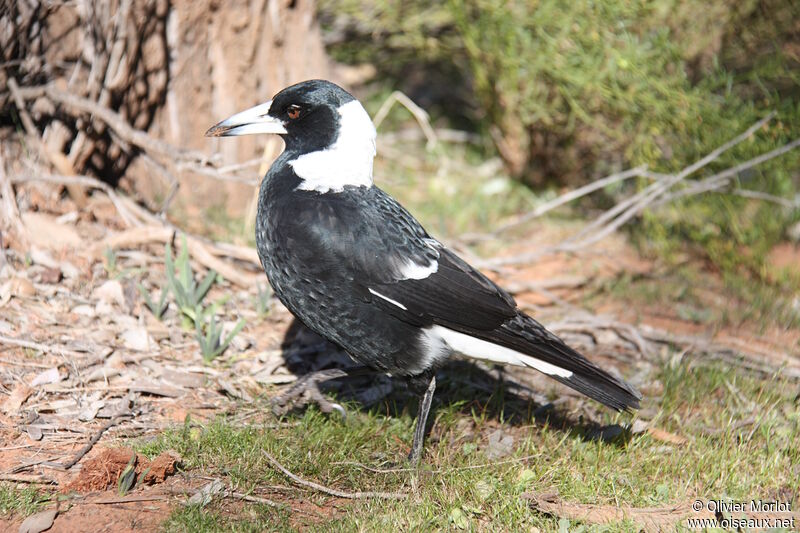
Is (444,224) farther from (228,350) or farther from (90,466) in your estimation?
(90,466)

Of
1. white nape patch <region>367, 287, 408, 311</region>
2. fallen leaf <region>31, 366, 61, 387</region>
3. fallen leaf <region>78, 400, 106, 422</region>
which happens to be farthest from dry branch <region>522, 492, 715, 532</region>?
fallen leaf <region>31, 366, 61, 387</region>

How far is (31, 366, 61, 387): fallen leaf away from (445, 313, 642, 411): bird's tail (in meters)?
1.45

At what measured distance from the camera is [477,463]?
2875 millimetres

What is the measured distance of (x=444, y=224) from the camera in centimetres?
512

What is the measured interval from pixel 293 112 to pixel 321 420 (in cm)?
116

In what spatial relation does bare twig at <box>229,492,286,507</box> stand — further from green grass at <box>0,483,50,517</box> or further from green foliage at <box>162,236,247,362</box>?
green foliage at <box>162,236,247,362</box>

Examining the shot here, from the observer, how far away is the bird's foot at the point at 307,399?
120 inches

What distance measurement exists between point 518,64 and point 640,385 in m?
2.30

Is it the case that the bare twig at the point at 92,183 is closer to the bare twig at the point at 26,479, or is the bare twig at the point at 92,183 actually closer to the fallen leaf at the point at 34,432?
the fallen leaf at the point at 34,432

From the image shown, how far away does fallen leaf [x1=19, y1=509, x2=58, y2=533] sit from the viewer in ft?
7.48

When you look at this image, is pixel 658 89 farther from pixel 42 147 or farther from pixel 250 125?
pixel 42 147

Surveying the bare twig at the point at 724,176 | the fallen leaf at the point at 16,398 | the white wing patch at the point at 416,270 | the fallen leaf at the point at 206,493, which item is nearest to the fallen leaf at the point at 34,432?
the fallen leaf at the point at 16,398

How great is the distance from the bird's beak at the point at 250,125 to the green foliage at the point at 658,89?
86.2 inches

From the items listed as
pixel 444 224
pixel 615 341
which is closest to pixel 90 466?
pixel 615 341
